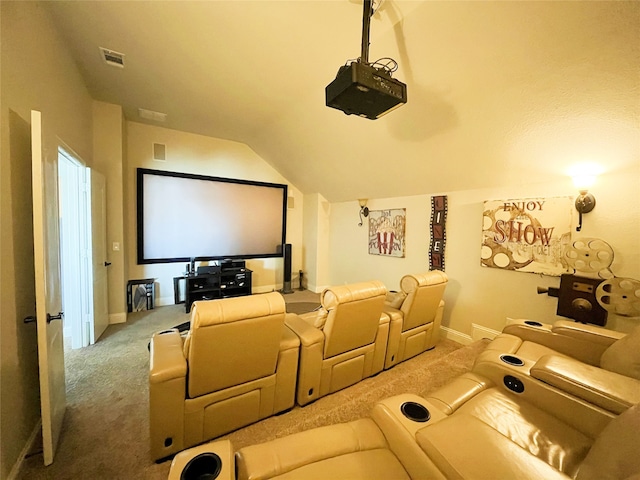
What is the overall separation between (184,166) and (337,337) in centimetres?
428

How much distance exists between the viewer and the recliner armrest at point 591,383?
1.09 m

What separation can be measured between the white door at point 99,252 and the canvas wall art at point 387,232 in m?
4.09

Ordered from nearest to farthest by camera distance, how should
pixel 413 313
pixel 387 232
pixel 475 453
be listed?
1. pixel 475 453
2. pixel 413 313
3. pixel 387 232

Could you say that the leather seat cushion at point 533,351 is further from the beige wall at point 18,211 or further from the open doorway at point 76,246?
the open doorway at point 76,246

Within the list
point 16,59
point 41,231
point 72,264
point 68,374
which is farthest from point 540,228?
point 72,264

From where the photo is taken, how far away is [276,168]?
17.6 feet

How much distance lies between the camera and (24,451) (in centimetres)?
152

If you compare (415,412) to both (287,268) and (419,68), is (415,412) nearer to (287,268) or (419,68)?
(419,68)

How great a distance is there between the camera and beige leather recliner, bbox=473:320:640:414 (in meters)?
1.14

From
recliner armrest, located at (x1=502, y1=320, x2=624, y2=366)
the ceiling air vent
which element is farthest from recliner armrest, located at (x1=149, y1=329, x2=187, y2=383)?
the ceiling air vent

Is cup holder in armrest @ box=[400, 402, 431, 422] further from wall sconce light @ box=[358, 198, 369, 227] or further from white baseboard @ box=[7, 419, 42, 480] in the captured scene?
wall sconce light @ box=[358, 198, 369, 227]

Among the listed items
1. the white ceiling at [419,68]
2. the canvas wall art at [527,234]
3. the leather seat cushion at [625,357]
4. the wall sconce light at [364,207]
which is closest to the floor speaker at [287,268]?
the wall sconce light at [364,207]

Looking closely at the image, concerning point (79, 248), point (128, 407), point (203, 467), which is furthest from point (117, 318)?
point (203, 467)

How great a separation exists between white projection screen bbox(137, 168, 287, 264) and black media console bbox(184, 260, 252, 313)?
40 centimetres
